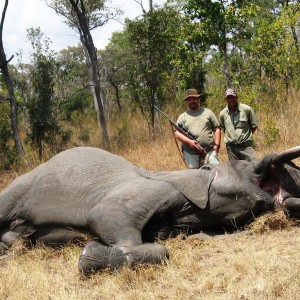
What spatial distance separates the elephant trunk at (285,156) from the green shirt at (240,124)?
2680 mm

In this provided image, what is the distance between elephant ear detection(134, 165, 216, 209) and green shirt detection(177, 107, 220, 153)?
1.98 meters

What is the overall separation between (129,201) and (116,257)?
0.59 metres

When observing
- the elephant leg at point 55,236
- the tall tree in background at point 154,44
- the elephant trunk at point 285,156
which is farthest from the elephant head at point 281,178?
the tall tree in background at point 154,44

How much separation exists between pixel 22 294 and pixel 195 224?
1.61 m

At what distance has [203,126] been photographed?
6434mm

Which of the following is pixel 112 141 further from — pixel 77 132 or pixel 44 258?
pixel 44 258

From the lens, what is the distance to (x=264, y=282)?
296 centimetres

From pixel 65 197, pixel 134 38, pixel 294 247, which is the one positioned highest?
pixel 134 38

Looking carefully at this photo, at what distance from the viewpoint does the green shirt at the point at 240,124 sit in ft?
22.1

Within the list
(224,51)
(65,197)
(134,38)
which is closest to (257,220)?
(65,197)

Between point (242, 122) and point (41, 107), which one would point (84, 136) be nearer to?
point (41, 107)

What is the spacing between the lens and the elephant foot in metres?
3.57

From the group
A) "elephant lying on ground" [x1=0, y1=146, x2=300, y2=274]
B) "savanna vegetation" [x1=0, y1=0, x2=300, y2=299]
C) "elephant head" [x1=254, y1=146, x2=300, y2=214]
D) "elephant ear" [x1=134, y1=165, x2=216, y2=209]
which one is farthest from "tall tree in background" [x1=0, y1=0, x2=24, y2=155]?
"elephant head" [x1=254, y1=146, x2=300, y2=214]

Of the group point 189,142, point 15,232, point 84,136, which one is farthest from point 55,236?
point 84,136
